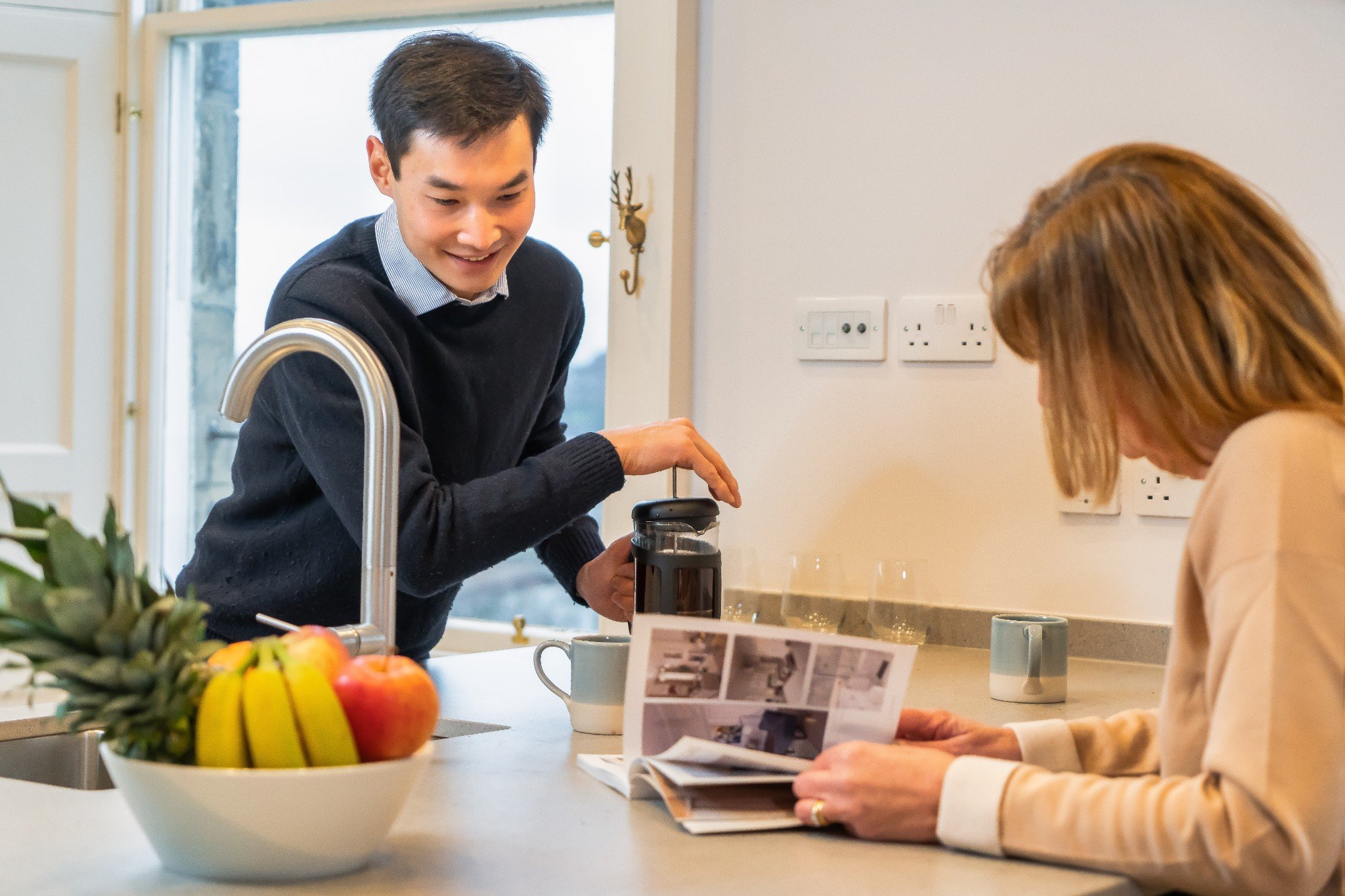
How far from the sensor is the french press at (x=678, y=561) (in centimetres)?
146

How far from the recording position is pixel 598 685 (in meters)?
1.34

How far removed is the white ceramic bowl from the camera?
2.68 ft

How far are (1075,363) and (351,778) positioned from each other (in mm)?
560

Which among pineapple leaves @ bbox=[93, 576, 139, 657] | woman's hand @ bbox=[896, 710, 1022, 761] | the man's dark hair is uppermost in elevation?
the man's dark hair

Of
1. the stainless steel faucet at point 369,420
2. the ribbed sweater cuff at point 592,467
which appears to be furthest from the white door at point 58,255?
the stainless steel faucet at point 369,420

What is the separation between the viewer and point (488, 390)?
1.82 meters

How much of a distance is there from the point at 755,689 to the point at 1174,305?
1.33ft

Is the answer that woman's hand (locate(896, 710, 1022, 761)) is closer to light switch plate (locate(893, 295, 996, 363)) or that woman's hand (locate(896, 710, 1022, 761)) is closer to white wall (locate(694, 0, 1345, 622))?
white wall (locate(694, 0, 1345, 622))

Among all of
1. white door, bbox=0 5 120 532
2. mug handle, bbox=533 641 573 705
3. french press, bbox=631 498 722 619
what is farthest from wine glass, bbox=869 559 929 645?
white door, bbox=0 5 120 532

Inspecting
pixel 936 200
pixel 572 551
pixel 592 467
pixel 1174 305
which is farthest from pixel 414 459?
pixel 936 200

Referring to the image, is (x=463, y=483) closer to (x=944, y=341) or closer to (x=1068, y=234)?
(x=944, y=341)

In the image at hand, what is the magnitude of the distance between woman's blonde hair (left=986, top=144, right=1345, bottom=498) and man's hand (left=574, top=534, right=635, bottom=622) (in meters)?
0.85

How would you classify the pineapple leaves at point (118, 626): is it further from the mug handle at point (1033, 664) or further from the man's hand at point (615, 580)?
the mug handle at point (1033, 664)

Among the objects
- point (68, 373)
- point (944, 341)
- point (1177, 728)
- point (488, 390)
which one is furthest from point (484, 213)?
point (68, 373)
